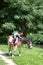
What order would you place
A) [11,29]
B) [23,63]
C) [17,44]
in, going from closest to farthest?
[23,63], [17,44], [11,29]

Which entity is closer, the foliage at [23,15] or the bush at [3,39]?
the foliage at [23,15]

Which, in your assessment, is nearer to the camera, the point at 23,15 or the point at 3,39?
the point at 23,15

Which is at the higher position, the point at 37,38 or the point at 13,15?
the point at 13,15

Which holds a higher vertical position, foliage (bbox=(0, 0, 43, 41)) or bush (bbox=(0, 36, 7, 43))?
foliage (bbox=(0, 0, 43, 41))

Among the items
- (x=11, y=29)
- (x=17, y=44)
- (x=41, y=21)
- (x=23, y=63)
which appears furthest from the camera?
(x=41, y=21)

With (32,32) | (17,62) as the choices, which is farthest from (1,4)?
(17,62)

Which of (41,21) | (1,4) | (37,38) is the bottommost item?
(37,38)

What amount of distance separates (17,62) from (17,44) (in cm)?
249

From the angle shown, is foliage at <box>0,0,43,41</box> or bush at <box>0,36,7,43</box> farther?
bush at <box>0,36,7,43</box>

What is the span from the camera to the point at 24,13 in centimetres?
2852

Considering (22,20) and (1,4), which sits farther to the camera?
(1,4)

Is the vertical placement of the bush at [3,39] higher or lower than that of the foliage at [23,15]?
lower

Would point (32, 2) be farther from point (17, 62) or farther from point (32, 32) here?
point (17, 62)

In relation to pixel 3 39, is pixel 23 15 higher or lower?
higher
